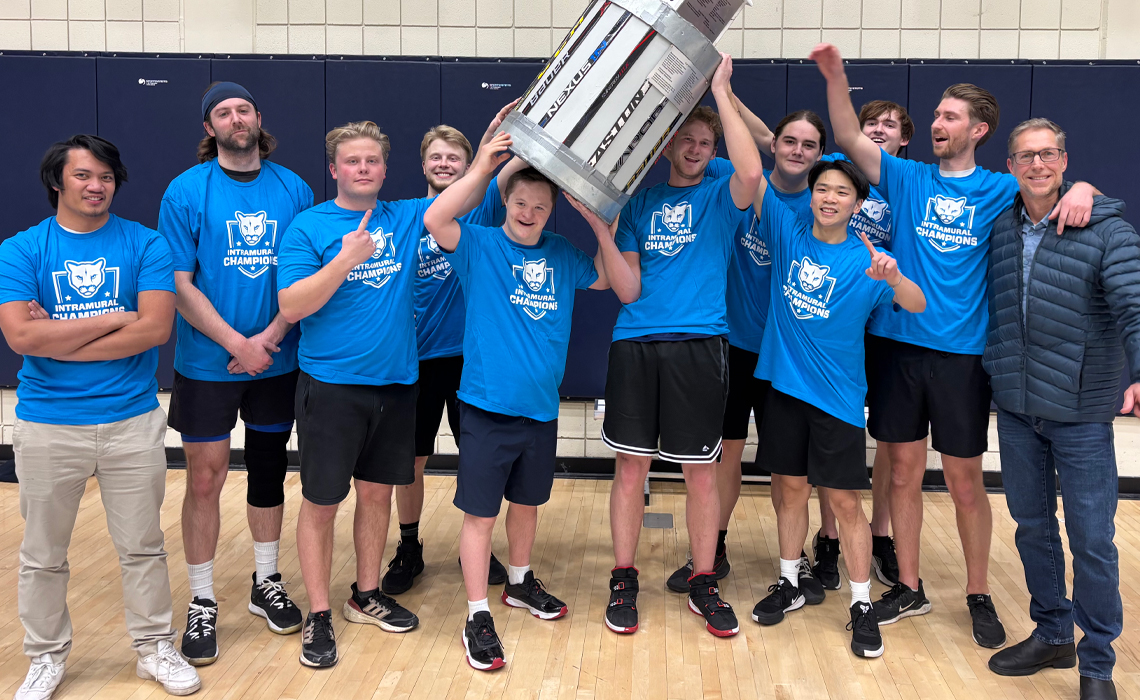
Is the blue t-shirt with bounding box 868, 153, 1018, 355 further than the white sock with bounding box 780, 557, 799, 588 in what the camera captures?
No

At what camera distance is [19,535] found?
3756mm

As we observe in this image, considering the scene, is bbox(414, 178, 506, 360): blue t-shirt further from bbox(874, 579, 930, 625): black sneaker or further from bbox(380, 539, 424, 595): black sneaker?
bbox(874, 579, 930, 625): black sneaker

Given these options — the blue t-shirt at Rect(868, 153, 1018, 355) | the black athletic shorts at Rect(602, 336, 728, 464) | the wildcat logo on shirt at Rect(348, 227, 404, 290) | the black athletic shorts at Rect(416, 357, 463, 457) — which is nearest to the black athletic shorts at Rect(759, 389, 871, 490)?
the black athletic shorts at Rect(602, 336, 728, 464)

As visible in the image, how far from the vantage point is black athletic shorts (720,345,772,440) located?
326 cm

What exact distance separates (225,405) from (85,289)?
60cm

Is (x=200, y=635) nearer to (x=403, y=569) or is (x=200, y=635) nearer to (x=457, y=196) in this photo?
(x=403, y=569)

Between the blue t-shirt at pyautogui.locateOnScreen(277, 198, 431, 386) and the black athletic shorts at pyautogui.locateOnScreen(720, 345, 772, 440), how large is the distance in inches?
51.0

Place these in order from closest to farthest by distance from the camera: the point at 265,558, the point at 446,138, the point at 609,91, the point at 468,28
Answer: the point at 609,91
the point at 265,558
the point at 446,138
the point at 468,28

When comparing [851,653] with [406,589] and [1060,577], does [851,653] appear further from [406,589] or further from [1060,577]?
[406,589]

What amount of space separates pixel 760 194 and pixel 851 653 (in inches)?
61.8

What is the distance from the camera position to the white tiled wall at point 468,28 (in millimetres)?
4762

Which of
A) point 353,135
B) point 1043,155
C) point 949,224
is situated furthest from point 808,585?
point 353,135

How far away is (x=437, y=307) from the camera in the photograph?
3.24 meters

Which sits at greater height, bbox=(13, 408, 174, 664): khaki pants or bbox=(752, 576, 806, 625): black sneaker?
bbox=(13, 408, 174, 664): khaki pants
